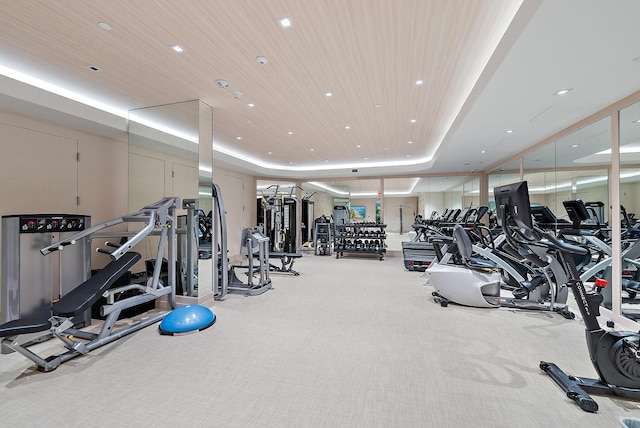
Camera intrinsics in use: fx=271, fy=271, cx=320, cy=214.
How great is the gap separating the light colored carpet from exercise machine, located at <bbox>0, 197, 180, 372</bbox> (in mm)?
116

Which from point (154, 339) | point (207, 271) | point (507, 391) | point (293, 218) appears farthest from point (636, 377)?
point (293, 218)

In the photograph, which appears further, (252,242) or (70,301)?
(252,242)

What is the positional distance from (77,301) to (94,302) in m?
0.13

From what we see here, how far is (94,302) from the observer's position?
247cm

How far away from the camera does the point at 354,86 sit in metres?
3.73

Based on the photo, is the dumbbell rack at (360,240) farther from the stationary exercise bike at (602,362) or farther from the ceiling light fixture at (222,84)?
the stationary exercise bike at (602,362)

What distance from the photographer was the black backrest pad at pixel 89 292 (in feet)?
7.66

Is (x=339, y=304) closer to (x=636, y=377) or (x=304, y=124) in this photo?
(x=636, y=377)

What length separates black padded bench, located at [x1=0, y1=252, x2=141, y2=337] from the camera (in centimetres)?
220

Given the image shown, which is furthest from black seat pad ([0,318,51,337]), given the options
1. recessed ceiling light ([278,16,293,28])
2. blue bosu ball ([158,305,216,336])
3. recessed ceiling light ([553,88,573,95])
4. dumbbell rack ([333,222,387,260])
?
dumbbell rack ([333,222,387,260])

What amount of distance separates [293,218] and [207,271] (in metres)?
4.93

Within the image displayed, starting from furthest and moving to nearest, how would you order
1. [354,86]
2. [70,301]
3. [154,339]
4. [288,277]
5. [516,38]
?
[288,277]
[354,86]
[154,339]
[70,301]
[516,38]

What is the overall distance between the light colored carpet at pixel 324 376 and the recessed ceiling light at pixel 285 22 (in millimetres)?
3042

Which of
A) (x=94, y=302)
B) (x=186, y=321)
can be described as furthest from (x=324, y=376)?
(x=94, y=302)
